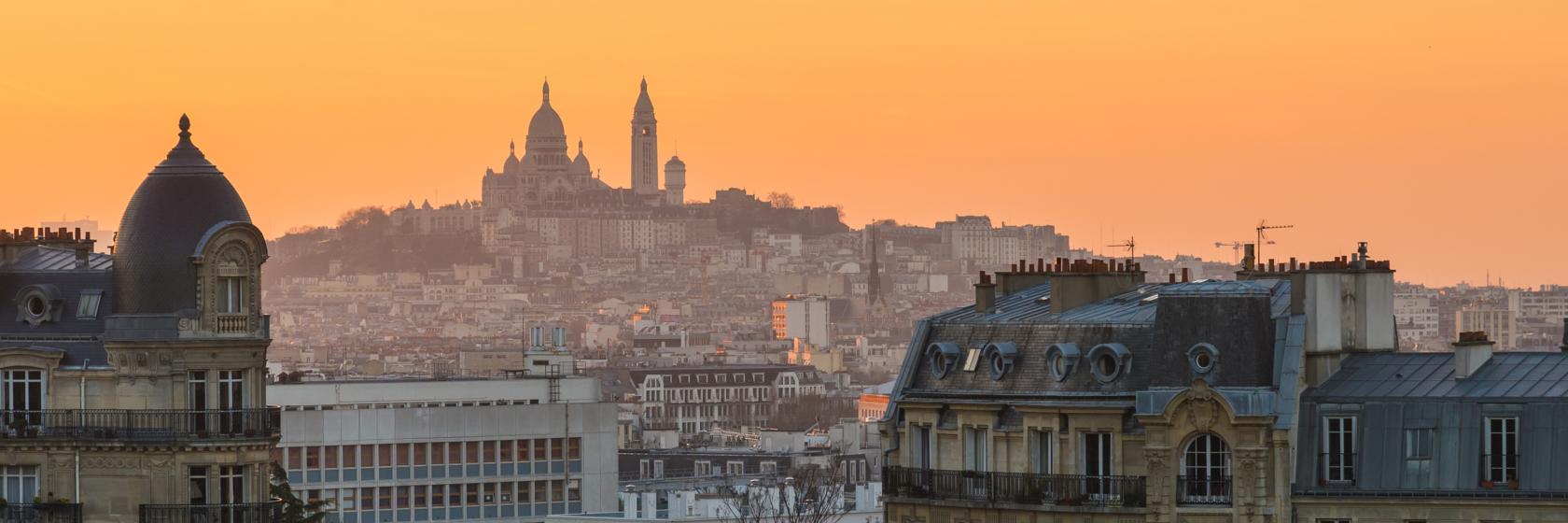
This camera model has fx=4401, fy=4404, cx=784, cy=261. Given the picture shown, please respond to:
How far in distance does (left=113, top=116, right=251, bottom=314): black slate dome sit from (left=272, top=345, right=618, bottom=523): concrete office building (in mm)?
51342

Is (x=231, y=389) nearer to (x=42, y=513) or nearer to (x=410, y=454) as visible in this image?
(x=42, y=513)

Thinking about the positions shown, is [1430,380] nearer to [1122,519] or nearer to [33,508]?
[1122,519]

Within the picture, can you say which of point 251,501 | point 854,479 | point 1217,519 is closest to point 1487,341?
point 1217,519

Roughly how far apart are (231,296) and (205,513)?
8.84 feet

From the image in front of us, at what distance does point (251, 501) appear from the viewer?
52406 millimetres

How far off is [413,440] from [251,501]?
5926 cm

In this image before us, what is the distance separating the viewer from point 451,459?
366 feet

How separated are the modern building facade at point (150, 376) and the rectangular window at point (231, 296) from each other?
2cm

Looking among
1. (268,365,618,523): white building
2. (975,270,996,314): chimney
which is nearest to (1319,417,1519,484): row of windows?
(975,270,996,314): chimney

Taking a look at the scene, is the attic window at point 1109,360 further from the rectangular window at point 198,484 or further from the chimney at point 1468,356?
the rectangular window at point 198,484

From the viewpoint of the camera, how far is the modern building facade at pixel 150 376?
5188cm

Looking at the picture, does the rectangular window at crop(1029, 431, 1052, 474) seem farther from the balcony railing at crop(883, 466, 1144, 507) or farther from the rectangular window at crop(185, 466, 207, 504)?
the rectangular window at crop(185, 466, 207, 504)

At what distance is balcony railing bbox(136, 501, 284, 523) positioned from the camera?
51.8 m

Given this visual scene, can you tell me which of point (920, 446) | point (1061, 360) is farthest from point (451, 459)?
point (1061, 360)
